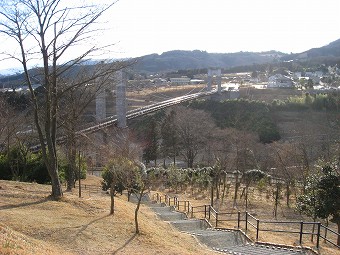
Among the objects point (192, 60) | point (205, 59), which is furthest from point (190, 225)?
point (205, 59)

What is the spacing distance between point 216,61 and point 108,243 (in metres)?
144

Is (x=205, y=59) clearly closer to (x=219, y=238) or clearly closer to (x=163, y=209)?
(x=163, y=209)

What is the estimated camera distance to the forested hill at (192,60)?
13288cm

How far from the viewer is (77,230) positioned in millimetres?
8664

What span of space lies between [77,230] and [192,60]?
136765 millimetres

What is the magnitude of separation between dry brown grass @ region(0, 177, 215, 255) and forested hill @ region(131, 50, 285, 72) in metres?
116

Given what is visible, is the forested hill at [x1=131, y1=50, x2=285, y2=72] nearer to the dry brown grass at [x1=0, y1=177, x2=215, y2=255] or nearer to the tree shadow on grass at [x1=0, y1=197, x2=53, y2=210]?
the tree shadow on grass at [x1=0, y1=197, x2=53, y2=210]

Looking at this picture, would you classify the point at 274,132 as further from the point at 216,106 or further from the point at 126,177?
the point at 126,177

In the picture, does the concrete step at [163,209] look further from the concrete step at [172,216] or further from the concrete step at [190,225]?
the concrete step at [190,225]

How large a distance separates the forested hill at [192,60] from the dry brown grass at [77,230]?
4564 inches

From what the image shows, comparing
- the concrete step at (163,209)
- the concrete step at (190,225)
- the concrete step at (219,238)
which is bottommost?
the concrete step at (163,209)

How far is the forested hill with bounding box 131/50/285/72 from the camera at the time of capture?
5231 inches

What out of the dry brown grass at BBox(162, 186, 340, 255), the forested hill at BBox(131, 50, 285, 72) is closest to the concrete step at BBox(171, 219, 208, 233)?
the dry brown grass at BBox(162, 186, 340, 255)

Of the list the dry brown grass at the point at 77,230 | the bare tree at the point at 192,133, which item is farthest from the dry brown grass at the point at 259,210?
the bare tree at the point at 192,133
